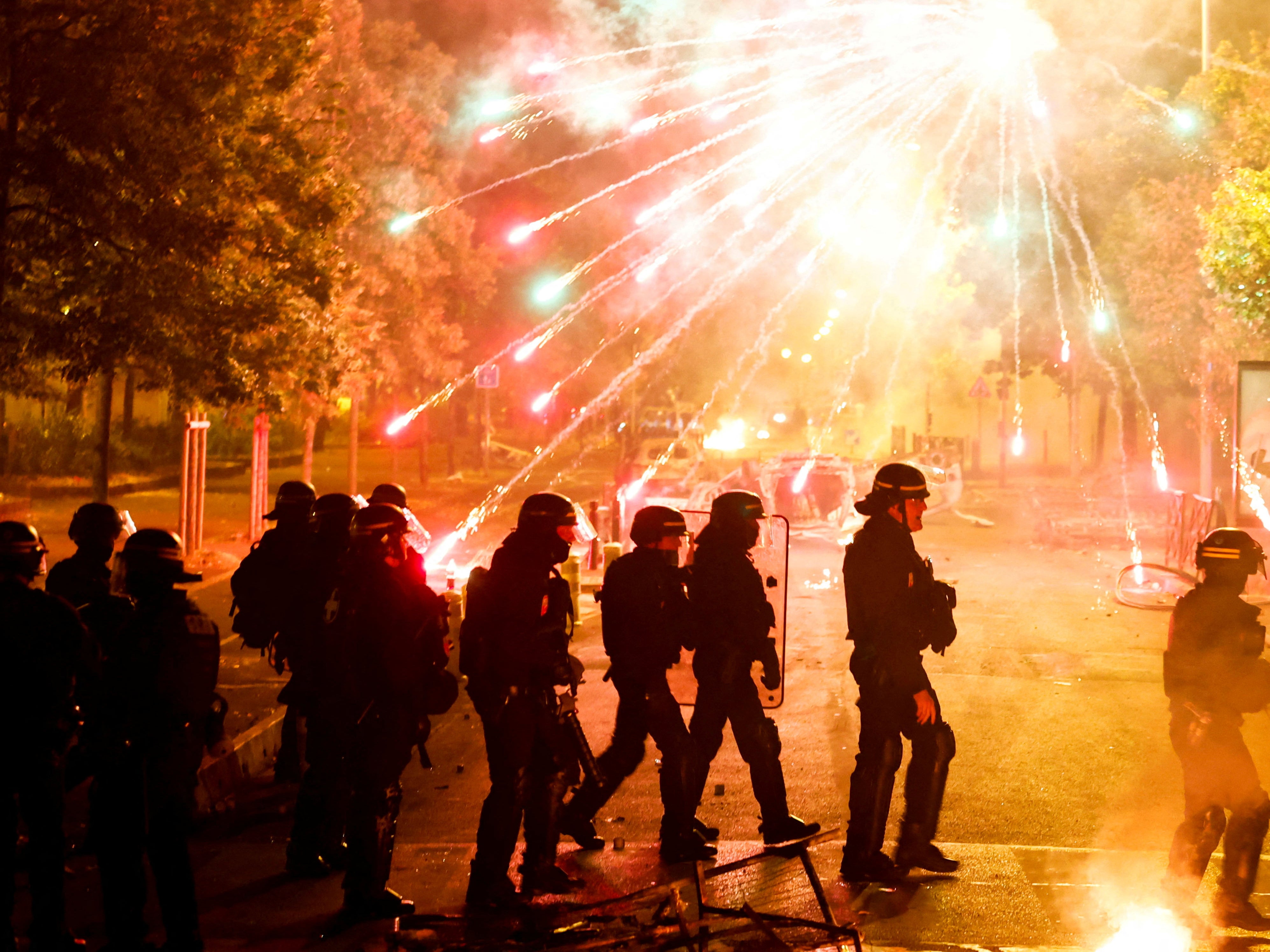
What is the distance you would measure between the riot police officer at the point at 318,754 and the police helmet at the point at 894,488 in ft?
7.86

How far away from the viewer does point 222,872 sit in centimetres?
577

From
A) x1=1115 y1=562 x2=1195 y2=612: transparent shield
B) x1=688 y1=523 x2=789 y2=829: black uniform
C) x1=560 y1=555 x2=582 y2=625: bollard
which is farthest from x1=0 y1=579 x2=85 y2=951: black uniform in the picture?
x1=1115 y1=562 x2=1195 y2=612: transparent shield

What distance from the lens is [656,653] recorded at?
5.83 m

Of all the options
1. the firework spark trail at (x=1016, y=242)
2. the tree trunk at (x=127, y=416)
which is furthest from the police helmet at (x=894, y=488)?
the tree trunk at (x=127, y=416)

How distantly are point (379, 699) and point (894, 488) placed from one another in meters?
2.46

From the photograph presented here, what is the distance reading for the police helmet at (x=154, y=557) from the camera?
457 cm

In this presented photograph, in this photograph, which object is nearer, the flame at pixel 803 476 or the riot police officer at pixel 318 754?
the riot police officer at pixel 318 754

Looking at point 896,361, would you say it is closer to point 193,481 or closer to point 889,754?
point 193,481

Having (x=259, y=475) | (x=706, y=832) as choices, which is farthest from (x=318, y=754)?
(x=259, y=475)

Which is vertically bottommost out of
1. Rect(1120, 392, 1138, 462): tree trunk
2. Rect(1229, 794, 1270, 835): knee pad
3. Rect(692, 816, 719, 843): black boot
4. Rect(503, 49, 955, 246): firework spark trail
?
Rect(692, 816, 719, 843): black boot

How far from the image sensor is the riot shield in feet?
25.0

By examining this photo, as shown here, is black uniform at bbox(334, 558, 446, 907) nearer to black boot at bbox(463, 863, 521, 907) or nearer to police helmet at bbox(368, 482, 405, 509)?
black boot at bbox(463, 863, 521, 907)

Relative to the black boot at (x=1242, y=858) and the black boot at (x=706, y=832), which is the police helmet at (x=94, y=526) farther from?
the black boot at (x=1242, y=858)

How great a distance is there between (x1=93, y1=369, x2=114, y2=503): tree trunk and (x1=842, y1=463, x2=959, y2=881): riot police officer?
8.52 m
